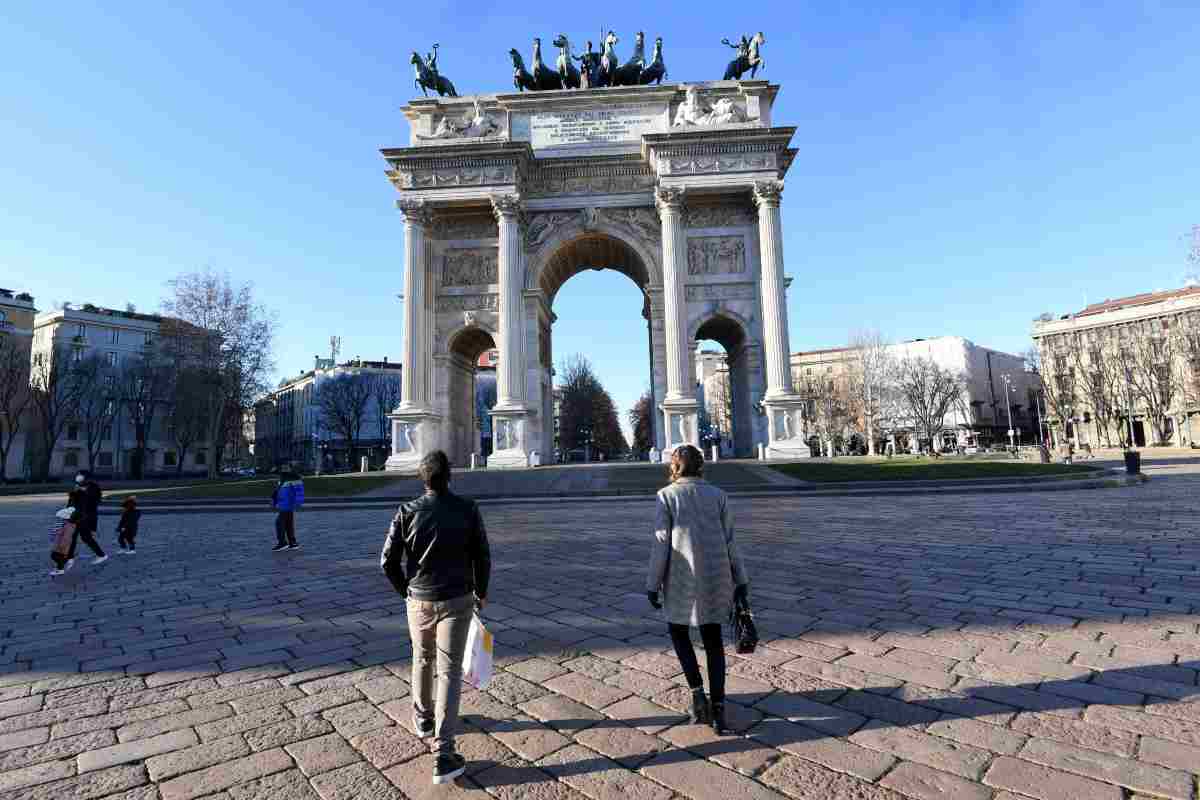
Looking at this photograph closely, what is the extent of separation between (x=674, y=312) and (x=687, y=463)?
25583 millimetres

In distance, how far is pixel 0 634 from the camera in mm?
5105

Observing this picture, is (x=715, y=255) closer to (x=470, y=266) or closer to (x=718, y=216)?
(x=718, y=216)

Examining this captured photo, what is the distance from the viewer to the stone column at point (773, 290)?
27.7m

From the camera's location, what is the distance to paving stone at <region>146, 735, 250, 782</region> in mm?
2795

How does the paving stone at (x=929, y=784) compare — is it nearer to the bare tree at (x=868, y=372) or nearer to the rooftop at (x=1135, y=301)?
the bare tree at (x=868, y=372)

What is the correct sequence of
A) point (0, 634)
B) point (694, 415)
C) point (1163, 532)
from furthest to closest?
point (694, 415)
point (1163, 532)
point (0, 634)

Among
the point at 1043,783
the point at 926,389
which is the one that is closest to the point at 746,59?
the point at 1043,783

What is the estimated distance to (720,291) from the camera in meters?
29.7

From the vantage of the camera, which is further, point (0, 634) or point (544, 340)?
point (544, 340)

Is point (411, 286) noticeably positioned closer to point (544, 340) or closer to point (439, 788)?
point (544, 340)

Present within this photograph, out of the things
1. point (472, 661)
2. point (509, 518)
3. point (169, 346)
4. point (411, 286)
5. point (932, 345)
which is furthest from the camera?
point (932, 345)

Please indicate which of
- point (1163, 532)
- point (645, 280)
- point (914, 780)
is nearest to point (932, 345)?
point (645, 280)

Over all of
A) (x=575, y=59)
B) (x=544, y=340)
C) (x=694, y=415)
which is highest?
(x=575, y=59)

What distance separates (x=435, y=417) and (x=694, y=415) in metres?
12.6
